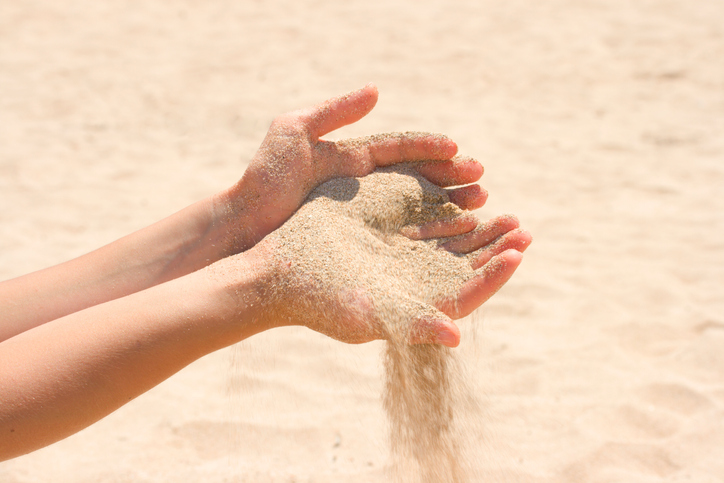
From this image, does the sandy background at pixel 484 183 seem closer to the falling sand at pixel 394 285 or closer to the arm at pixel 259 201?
the falling sand at pixel 394 285

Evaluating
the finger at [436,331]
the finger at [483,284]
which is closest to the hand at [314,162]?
the finger at [483,284]

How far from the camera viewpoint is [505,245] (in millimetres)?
1818

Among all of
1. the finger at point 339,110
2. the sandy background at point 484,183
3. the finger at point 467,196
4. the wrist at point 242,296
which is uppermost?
the finger at point 339,110

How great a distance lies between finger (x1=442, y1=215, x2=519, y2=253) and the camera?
1.89 m

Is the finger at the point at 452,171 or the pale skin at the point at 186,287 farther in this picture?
the finger at the point at 452,171

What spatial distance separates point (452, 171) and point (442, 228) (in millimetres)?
218

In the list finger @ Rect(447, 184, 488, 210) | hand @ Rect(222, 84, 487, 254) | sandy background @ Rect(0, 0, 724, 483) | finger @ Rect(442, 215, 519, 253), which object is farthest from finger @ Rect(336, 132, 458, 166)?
sandy background @ Rect(0, 0, 724, 483)

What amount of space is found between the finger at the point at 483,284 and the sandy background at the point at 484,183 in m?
0.38

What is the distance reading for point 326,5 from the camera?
19.2 ft

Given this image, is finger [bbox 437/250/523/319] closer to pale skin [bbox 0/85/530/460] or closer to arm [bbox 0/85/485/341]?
pale skin [bbox 0/85/530/460]

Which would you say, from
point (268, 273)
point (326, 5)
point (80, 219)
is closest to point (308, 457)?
point (268, 273)

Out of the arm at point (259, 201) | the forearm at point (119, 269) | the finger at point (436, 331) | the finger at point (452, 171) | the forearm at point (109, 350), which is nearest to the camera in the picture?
the forearm at point (109, 350)

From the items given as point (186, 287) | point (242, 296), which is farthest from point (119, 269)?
point (242, 296)

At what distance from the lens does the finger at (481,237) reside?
189 centimetres
